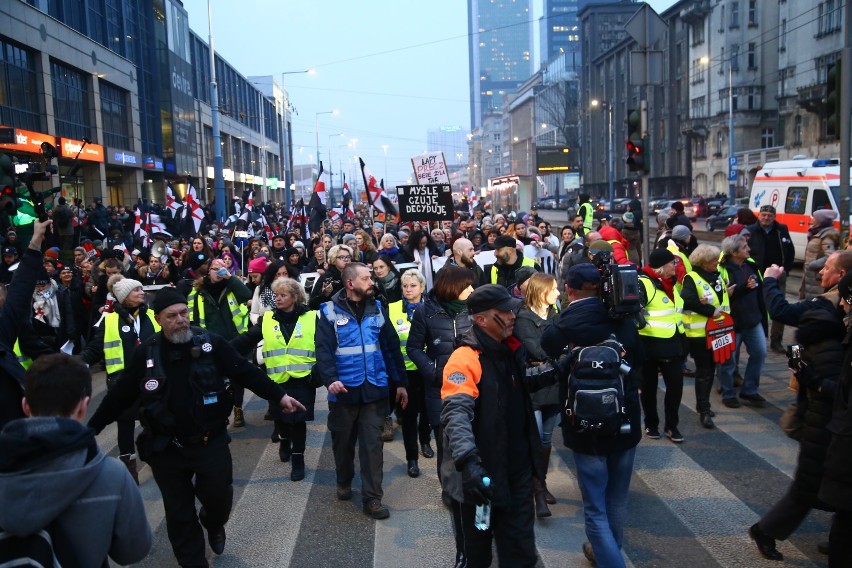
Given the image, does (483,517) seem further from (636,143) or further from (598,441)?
(636,143)

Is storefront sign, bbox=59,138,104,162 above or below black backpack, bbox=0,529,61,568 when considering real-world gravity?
above

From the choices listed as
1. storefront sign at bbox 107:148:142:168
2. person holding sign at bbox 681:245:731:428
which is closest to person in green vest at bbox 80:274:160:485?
person holding sign at bbox 681:245:731:428

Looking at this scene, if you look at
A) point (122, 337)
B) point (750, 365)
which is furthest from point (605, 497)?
point (750, 365)

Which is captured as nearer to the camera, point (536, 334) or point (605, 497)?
point (605, 497)

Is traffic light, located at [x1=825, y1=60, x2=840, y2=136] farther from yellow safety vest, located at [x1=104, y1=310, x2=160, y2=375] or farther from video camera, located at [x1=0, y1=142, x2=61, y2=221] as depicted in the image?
video camera, located at [x1=0, y1=142, x2=61, y2=221]

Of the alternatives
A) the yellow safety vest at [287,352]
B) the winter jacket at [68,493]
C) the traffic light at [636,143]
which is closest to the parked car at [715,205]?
the traffic light at [636,143]

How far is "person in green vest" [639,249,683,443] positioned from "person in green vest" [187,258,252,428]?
4057 mm

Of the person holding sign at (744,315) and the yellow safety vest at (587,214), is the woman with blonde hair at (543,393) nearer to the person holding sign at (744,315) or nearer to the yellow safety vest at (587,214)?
the person holding sign at (744,315)

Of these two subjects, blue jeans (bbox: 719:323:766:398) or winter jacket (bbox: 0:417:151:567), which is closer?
winter jacket (bbox: 0:417:151:567)

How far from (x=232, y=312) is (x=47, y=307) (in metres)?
2.81

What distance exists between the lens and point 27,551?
243cm

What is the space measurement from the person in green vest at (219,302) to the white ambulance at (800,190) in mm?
15011

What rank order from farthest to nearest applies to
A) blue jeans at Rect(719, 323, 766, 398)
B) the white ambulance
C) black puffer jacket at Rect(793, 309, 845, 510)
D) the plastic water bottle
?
the white ambulance → blue jeans at Rect(719, 323, 766, 398) → black puffer jacket at Rect(793, 309, 845, 510) → the plastic water bottle

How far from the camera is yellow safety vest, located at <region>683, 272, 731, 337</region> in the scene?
7.50m
